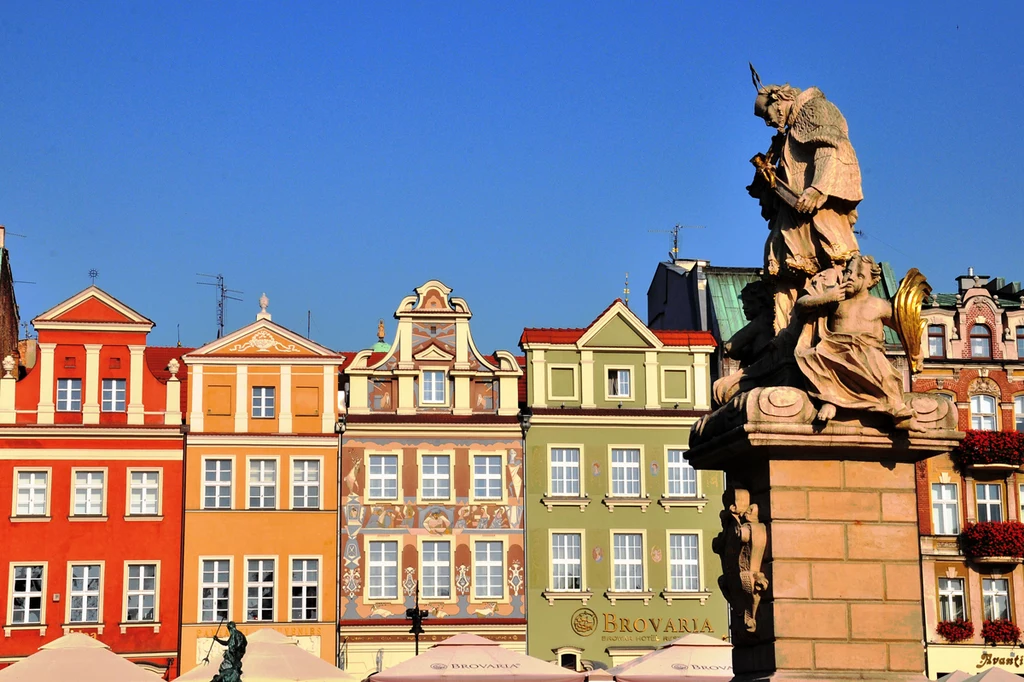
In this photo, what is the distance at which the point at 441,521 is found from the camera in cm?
4266

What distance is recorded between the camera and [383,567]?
139 ft

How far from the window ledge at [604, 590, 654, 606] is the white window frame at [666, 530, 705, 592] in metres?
0.70

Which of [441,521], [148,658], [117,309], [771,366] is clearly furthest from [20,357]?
[771,366]

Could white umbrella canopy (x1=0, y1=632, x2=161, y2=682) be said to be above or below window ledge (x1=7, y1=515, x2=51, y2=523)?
below

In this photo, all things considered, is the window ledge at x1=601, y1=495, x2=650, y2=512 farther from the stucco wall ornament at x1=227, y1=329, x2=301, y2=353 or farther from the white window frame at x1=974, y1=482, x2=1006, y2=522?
the white window frame at x1=974, y1=482, x2=1006, y2=522

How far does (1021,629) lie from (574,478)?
12729 mm

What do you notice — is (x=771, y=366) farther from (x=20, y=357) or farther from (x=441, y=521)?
(x=20, y=357)

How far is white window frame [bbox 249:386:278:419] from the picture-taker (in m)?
42.6

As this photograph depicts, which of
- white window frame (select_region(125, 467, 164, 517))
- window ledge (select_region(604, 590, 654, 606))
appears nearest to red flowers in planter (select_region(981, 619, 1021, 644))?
window ledge (select_region(604, 590, 654, 606))

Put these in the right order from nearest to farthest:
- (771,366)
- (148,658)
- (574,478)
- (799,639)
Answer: (799,639) → (771,366) → (148,658) → (574,478)

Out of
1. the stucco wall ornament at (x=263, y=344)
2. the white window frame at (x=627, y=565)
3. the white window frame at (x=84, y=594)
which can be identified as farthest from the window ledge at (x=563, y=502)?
the white window frame at (x=84, y=594)

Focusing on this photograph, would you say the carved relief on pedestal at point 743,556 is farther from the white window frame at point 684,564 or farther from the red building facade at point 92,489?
the red building facade at point 92,489

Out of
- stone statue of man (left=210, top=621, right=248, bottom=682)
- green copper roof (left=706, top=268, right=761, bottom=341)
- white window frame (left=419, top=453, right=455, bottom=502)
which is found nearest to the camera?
stone statue of man (left=210, top=621, right=248, bottom=682)

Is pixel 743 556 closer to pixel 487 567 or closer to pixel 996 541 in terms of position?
pixel 487 567
